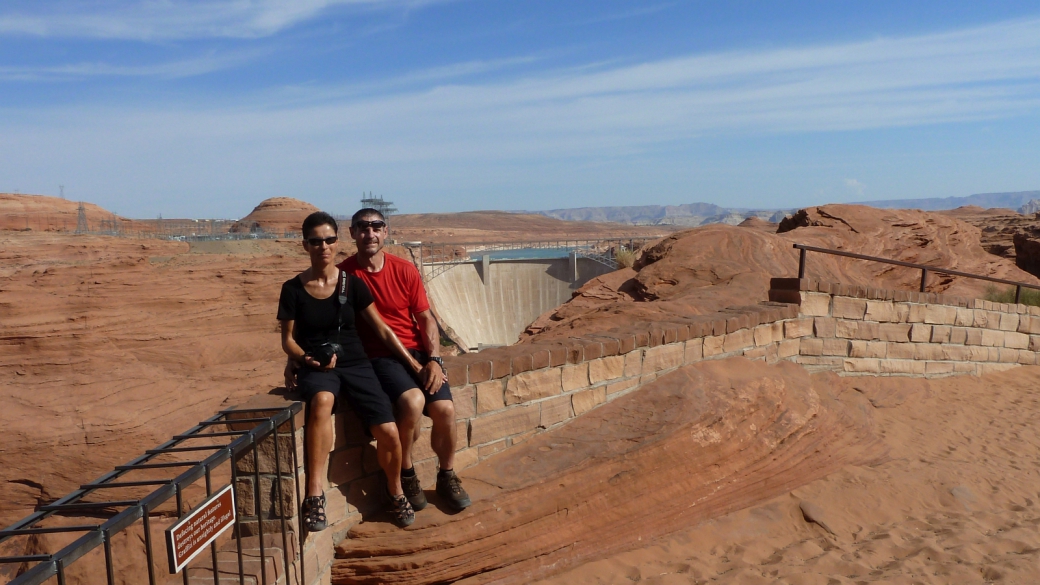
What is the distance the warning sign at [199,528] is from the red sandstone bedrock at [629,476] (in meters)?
1.34

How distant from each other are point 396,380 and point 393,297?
20.1 inches

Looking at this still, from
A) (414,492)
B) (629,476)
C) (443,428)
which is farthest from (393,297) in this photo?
(629,476)

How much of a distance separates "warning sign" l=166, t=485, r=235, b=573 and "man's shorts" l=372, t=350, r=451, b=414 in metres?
1.15

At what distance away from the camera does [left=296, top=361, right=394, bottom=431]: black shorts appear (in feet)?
11.9

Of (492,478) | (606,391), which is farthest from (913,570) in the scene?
(492,478)

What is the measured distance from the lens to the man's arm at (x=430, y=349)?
3922mm

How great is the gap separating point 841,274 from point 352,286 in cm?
977

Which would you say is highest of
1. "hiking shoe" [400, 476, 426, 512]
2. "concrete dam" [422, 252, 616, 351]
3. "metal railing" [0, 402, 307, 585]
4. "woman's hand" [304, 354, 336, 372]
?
"woman's hand" [304, 354, 336, 372]

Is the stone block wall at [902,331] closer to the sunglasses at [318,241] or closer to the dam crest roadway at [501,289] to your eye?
the sunglasses at [318,241]

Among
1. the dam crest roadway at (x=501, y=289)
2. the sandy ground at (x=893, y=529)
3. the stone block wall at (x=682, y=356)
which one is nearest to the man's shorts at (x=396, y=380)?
the stone block wall at (x=682, y=356)

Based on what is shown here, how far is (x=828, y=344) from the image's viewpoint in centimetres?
814

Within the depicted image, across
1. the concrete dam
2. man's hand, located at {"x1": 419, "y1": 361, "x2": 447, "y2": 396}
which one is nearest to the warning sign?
man's hand, located at {"x1": 419, "y1": 361, "x2": 447, "y2": 396}

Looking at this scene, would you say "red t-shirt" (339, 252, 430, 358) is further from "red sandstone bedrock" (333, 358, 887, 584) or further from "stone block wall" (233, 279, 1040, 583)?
"red sandstone bedrock" (333, 358, 887, 584)

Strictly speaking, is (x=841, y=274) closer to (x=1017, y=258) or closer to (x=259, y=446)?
(x=259, y=446)
